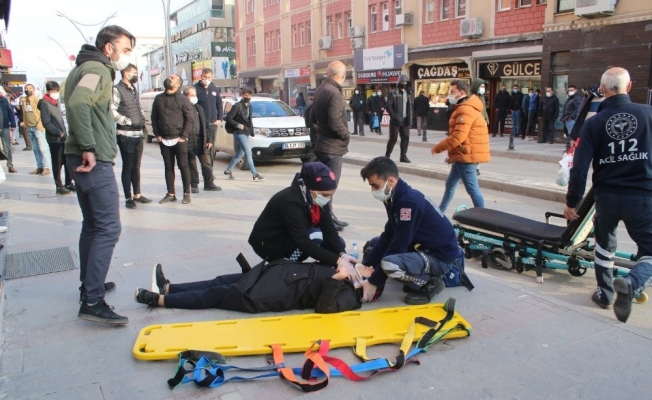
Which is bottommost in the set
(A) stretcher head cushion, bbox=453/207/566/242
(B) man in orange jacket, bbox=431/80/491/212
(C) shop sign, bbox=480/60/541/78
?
(A) stretcher head cushion, bbox=453/207/566/242

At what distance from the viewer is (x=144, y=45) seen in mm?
113000

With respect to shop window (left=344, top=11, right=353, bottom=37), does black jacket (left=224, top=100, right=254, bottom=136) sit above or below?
below

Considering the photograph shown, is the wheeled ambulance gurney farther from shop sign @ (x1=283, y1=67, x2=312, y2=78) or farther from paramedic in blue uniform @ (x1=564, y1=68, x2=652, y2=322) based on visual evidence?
shop sign @ (x1=283, y1=67, x2=312, y2=78)

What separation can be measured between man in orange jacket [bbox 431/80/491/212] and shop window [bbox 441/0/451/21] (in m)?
19.1

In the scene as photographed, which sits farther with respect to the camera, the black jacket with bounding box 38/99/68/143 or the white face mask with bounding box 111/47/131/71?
the black jacket with bounding box 38/99/68/143

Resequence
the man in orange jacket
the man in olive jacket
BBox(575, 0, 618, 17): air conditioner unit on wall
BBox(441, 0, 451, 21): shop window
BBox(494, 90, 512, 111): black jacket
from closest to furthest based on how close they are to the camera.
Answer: the man in olive jacket < the man in orange jacket < BBox(575, 0, 618, 17): air conditioner unit on wall < BBox(494, 90, 512, 111): black jacket < BBox(441, 0, 451, 21): shop window

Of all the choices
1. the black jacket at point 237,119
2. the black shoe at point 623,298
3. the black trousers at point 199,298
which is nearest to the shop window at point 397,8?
the black jacket at point 237,119

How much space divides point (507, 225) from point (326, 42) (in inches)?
1178

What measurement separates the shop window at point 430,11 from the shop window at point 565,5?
763 cm

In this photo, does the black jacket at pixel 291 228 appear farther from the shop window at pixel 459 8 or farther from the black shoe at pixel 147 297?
the shop window at pixel 459 8

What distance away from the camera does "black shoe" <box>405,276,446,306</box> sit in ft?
14.9

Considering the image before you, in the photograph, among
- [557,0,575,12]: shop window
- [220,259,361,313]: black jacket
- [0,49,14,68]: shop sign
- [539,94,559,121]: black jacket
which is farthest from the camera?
[0,49,14,68]: shop sign

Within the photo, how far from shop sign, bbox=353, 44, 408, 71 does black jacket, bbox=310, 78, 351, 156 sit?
70.3ft

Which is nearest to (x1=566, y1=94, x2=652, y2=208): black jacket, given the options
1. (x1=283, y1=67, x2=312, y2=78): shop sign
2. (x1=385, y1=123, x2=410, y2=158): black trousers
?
(x1=385, y1=123, x2=410, y2=158): black trousers
